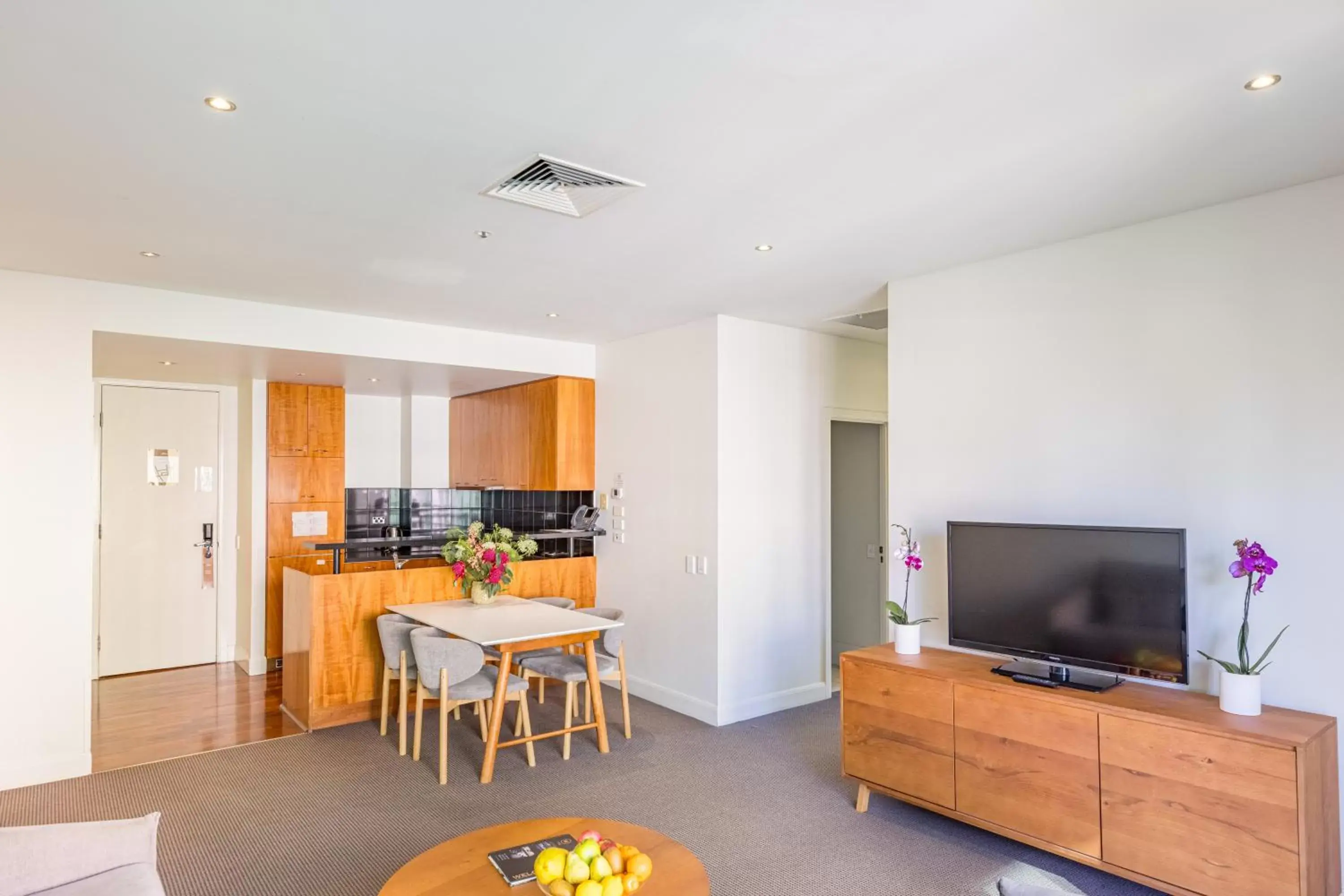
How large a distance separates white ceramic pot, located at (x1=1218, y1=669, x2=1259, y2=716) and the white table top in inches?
115

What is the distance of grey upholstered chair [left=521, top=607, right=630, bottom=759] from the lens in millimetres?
4617

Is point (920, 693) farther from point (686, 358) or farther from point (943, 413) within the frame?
point (686, 358)

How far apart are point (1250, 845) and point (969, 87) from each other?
256 centimetres

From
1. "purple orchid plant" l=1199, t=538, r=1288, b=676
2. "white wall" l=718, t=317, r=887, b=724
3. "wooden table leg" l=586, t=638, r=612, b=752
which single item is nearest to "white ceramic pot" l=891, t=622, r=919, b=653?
"purple orchid plant" l=1199, t=538, r=1288, b=676

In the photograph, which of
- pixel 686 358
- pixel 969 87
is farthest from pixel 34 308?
pixel 969 87

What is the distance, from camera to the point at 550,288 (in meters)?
4.51

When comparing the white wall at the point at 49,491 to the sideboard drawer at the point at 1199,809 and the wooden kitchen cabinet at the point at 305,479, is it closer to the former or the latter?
the wooden kitchen cabinet at the point at 305,479

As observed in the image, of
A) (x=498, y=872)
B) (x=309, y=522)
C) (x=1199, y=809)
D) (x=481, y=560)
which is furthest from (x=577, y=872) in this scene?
(x=309, y=522)

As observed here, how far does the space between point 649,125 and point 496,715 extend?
10.1 ft

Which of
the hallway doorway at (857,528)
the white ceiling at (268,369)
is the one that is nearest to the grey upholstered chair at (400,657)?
the white ceiling at (268,369)

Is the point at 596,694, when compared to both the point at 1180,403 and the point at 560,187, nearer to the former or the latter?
the point at 560,187

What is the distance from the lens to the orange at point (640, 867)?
7.20 ft

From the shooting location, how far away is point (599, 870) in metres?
2.14

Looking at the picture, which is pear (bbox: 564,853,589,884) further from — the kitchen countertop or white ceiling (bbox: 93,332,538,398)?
white ceiling (bbox: 93,332,538,398)
